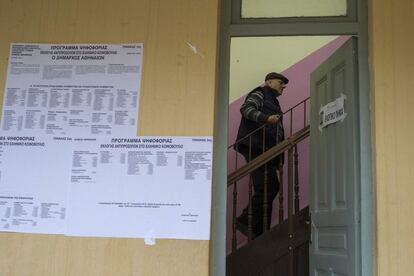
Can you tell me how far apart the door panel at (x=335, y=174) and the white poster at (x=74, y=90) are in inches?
45.0

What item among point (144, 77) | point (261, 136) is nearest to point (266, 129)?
point (261, 136)

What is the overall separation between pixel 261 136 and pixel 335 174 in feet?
6.12

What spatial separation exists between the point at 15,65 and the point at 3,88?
0.47ft

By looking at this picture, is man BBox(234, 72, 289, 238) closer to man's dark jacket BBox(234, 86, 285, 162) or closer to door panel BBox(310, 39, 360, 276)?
man's dark jacket BBox(234, 86, 285, 162)

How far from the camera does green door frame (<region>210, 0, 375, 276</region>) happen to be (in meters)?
2.67

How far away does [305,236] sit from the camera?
4230 mm

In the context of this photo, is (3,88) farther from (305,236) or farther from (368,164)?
(305,236)

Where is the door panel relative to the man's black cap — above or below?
below

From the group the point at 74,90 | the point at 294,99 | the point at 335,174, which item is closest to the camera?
the point at 74,90

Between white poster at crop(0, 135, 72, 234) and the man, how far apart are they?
217 cm

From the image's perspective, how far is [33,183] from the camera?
2828 mm

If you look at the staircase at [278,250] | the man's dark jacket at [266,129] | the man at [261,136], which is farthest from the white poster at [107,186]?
the man's dark jacket at [266,129]

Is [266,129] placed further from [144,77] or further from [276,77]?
[144,77]

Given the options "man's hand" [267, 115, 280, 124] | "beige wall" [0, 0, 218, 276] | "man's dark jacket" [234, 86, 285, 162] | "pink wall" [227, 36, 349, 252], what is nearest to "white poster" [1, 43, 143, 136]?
"beige wall" [0, 0, 218, 276]
